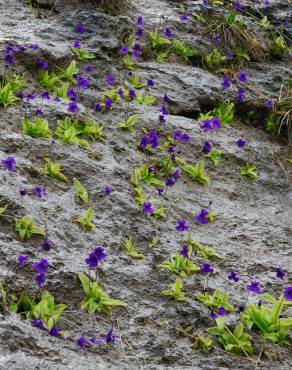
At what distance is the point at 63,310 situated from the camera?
3.27 meters

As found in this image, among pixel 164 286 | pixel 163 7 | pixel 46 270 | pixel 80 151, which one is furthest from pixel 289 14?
pixel 46 270

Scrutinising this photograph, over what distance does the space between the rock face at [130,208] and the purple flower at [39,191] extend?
55mm

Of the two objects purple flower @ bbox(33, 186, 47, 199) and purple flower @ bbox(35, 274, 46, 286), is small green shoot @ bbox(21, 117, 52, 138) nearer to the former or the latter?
purple flower @ bbox(33, 186, 47, 199)

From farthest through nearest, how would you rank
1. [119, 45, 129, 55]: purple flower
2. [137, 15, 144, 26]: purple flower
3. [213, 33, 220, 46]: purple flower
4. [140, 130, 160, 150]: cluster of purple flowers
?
1. [213, 33, 220, 46]: purple flower
2. [137, 15, 144, 26]: purple flower
3. [119, 45, 129, 55]: purple flower
4. [140, 130, 160, 150]: cluster of purple flowers

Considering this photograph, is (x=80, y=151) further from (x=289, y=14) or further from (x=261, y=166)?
(x=289, y=14)

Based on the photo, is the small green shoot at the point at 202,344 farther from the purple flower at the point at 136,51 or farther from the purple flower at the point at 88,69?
the purple flower at the point at 136,51

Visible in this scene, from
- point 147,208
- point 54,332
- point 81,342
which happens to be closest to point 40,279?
point 54,332

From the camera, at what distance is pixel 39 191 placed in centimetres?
395

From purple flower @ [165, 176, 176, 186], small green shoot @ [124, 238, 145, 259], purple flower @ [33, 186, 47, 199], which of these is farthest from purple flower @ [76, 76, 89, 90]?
small green shoot @ [124, 238, 145, 259]

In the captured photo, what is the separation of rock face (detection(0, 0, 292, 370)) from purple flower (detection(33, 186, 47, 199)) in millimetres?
55

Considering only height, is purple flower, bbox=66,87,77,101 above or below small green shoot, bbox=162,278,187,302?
above

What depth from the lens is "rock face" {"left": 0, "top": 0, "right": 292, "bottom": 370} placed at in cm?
326

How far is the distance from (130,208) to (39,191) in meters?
0.77

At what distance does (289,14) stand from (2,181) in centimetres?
584
